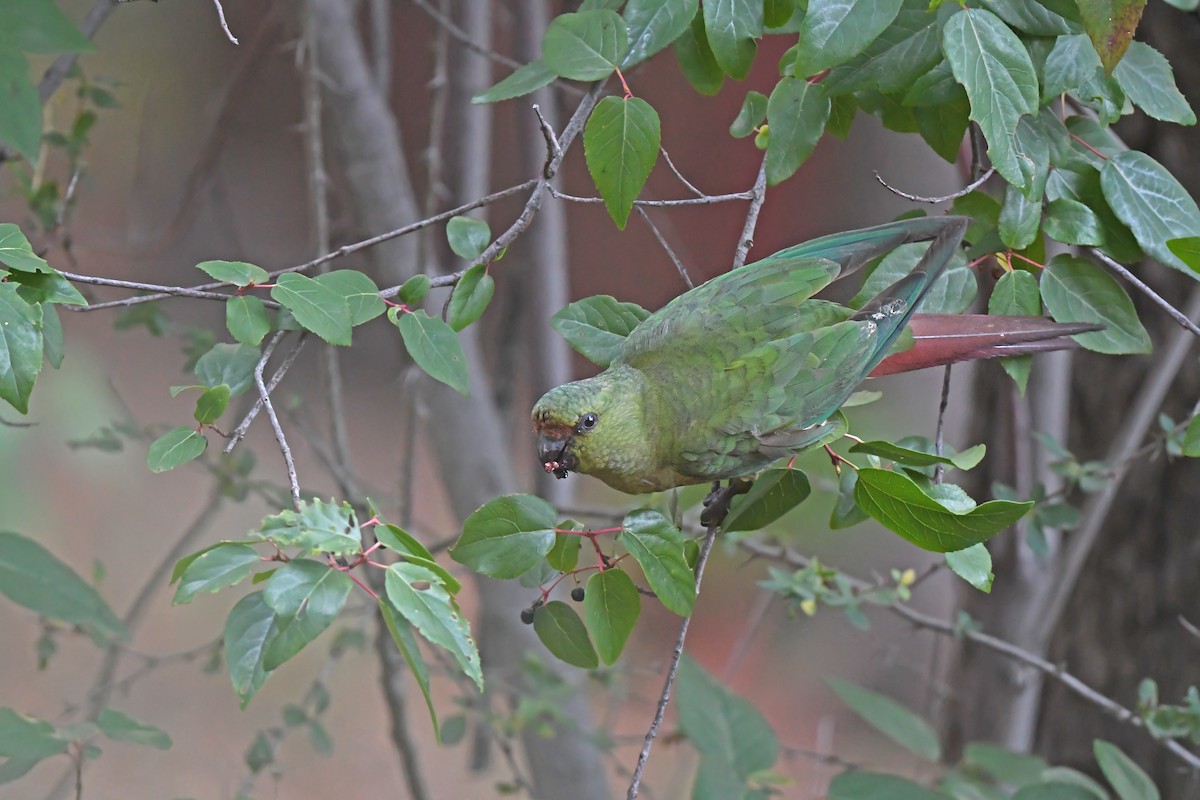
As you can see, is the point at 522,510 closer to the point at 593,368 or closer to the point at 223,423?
the point at 593,368

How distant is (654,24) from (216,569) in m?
0.53

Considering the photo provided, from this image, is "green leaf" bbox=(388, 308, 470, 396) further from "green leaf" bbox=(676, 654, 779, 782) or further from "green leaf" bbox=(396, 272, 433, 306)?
"green leaf" bbox=(676, 654, 779, 782)

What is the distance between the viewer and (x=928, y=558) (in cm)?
286

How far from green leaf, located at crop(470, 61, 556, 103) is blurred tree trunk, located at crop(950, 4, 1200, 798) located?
3.27 feet

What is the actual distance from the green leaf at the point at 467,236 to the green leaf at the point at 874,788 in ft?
2.81

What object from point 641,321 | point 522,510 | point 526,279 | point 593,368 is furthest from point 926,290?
point 593,368

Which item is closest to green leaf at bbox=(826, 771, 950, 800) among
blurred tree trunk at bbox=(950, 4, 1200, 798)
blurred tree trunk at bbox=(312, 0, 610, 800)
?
blurred tree trunk at bbox=(950, 4, 1200, 798)

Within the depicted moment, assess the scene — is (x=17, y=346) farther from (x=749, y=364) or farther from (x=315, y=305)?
(x=749, y=364)

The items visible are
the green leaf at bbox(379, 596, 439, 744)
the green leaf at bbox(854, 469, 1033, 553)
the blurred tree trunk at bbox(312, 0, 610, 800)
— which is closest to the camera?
the green leaf at bbox(379, 596, 439, 744)

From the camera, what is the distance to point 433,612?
22.0 inches

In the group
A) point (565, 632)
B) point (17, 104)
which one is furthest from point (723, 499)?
point (17, 104)

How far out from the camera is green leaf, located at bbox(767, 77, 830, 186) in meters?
0.80

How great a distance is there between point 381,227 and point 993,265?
3.58 ft

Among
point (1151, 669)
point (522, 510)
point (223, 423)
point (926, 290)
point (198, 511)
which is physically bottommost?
point (198, 511)
